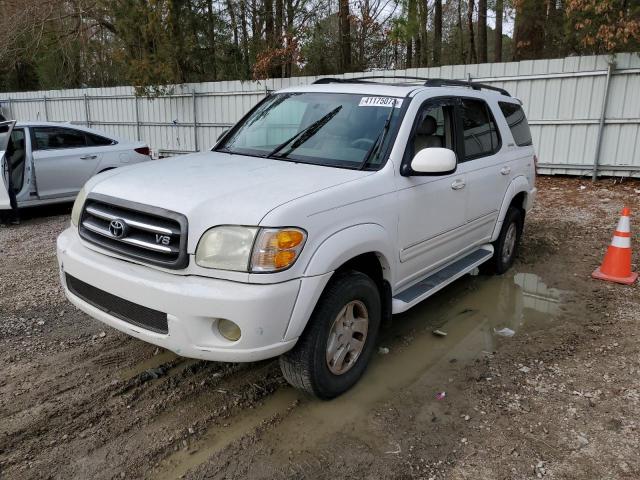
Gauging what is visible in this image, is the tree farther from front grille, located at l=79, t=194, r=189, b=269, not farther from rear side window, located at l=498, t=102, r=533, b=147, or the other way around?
front grille, located at l=79, t=194, r=189, b=269

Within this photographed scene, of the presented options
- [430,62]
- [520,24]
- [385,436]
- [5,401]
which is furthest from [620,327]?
[430,62]

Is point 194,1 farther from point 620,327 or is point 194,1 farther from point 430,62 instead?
point 620,327

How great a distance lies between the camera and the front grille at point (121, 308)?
113 inches

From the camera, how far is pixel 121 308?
304cm

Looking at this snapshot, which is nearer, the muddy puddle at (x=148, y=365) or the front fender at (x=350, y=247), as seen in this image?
the front fender at (x=350, y=247)

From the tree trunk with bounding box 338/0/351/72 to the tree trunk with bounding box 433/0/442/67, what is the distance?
291 centimetres

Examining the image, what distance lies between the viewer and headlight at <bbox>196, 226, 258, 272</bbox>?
8.92 ft

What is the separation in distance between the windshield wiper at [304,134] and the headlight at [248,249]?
47.5 inches

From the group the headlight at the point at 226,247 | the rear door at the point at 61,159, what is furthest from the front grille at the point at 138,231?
the rear door at the point at 61,159

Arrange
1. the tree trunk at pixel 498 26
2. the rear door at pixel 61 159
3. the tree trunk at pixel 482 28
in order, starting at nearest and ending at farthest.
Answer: the rear door at pixel 61 159, the tree trunk at pixel 498 26, the tree trunk at pixel 482 28

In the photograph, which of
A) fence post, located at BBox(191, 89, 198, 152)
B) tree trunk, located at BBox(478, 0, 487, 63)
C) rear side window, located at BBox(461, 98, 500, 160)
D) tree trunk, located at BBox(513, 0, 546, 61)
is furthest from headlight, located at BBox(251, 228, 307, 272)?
tree trunk, located at BBox(478, 0, 487, 63)

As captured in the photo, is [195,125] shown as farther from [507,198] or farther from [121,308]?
[121,308]

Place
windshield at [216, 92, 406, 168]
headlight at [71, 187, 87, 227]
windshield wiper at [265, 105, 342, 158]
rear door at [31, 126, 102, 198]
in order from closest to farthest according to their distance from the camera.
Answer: headlight at [71, 187, 87, 227] < windshield at [216, 92, 406, 168] < windshield wiper at [265, 105, 342, 158] < rear door at [31, 126, 102, 198]

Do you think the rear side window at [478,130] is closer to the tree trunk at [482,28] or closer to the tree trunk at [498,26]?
the tree trunk at [498,26]
